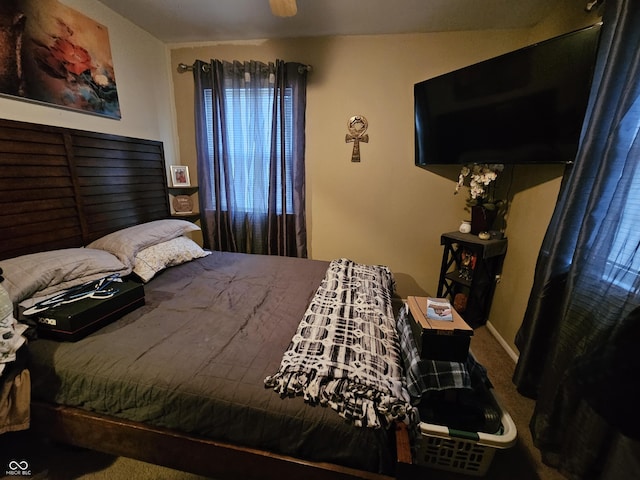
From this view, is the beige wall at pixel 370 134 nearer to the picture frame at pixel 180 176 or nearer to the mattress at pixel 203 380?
the picture frame at pixel 180 176

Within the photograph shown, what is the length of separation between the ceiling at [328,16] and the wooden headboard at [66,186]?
3.38 feet

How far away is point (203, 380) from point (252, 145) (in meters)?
2.21

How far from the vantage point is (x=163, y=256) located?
2012 millimetres

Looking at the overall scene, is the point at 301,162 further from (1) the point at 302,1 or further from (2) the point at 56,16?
(2) the point at 56,16

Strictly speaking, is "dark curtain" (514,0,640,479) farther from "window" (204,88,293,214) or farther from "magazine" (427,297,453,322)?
"window" (204,88,293,214)

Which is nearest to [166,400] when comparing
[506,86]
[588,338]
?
[588,338]

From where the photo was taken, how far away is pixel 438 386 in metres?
1.04

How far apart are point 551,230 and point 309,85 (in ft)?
7.52

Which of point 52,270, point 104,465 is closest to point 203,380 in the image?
point 104,465

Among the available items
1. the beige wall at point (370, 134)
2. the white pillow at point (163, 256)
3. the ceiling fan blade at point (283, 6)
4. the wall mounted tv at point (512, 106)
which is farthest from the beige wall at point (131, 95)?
the wall mounted tv at point (512, 106)

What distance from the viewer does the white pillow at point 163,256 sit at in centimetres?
187

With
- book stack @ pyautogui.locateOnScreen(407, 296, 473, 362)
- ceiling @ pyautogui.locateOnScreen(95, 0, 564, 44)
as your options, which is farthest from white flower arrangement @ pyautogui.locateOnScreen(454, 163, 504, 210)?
book stack @ pyautogui.locateOnScreen(407, 296, 473, 362)

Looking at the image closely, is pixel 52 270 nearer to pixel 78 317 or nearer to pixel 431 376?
pixel 78 317

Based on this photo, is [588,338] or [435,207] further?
[435,207]
